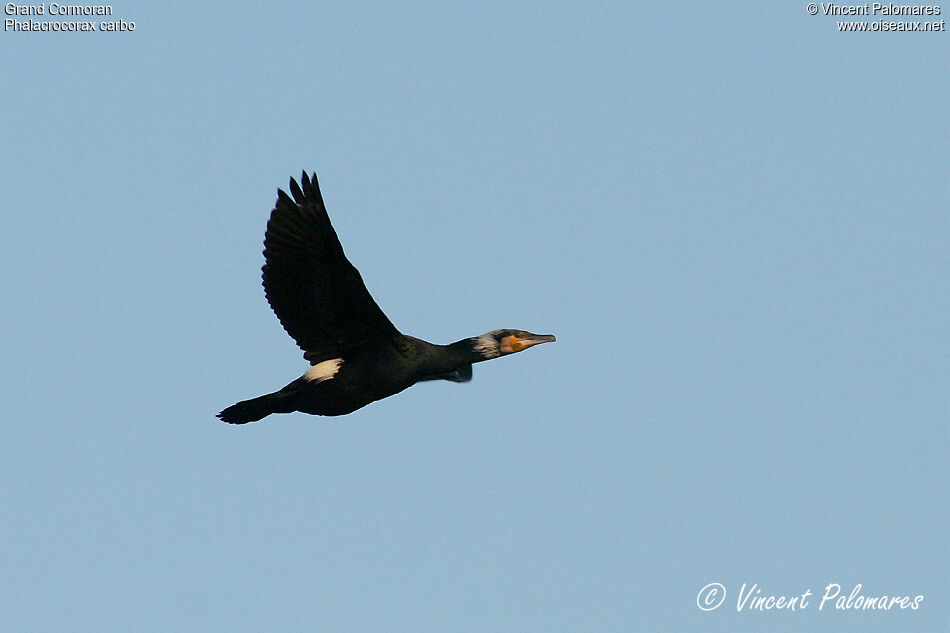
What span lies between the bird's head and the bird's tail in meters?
1.85

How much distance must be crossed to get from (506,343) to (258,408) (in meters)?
2.39

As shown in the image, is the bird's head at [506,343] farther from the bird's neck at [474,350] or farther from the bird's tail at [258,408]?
the bird's tail at [258,408]

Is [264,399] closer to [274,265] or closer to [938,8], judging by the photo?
[274,265]

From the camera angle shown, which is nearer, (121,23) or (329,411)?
(329,411)

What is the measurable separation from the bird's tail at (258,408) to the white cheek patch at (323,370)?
0.26m

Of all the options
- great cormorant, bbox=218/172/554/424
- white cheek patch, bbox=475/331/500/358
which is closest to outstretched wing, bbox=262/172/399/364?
great cormorant, bbox=218/172/554/424

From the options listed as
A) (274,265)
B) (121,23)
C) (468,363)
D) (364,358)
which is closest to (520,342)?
(468,363)

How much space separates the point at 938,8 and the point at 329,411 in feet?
27.1

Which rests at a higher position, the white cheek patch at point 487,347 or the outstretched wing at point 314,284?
the outstretched wing at point 314,284

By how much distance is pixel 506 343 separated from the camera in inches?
494

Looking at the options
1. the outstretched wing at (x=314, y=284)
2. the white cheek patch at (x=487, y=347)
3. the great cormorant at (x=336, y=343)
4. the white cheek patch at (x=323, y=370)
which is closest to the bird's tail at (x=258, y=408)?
the great cormorant at (x=336, y=343)

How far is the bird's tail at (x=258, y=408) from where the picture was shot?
12172 millimetres

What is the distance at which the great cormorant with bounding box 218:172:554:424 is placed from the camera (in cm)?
1180

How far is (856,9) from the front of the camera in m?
14.8
